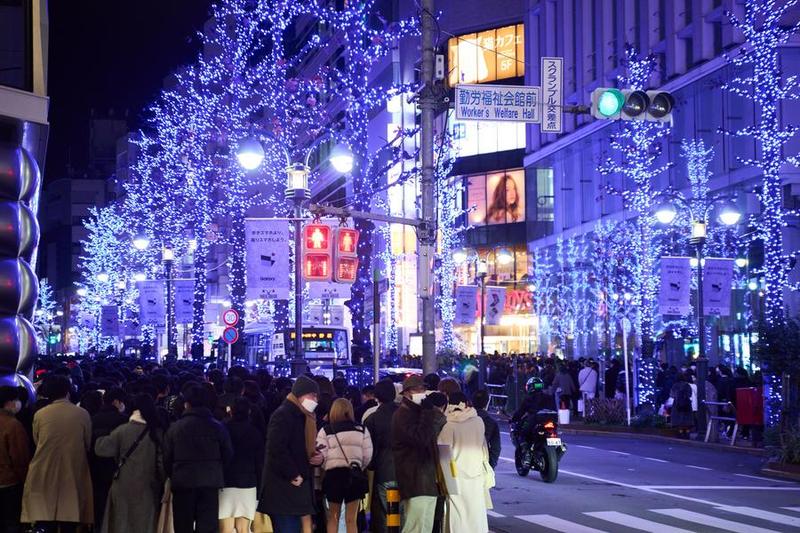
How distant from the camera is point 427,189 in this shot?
66.2ft

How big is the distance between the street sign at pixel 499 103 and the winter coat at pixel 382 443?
21.5 feet

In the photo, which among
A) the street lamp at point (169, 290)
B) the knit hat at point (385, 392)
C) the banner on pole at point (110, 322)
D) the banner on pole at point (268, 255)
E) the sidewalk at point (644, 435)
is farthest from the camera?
the banner on pole at point (110, 322)

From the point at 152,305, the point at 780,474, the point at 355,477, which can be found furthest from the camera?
the point at 152,305

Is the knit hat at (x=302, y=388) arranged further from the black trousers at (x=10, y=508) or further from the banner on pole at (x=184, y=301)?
the banner on pole at (x=184, y=301)

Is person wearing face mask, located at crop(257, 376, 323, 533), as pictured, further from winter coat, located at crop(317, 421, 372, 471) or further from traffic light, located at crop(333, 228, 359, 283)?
traffic light, located at crop(333, 228, 359, 283)

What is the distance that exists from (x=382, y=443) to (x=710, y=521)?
5.27 m

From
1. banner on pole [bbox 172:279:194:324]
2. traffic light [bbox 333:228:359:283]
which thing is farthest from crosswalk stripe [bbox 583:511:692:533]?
banner on pole [bbox 172:279:194:324]

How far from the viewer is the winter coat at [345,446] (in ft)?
35.8

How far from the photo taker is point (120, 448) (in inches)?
416

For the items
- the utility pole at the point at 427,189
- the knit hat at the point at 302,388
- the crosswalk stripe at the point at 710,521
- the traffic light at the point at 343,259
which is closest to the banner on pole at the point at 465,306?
the traffic light at the point at 343,259

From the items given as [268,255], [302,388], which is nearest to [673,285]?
[268,255]

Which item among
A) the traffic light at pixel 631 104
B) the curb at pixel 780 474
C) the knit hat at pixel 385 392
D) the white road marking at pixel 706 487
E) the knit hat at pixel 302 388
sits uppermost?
the traffic light at pixel 631 104

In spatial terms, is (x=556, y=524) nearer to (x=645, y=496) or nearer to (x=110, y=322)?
(x=645, y=496)

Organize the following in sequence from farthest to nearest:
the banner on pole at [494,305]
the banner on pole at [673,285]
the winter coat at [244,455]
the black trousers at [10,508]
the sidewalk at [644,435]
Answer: the banner on pole at [494,305] → the banner on pole at [673,285] → the sidewalk at [644,435] → the black trousers at [10,508] → the winter coat at [244,455]
